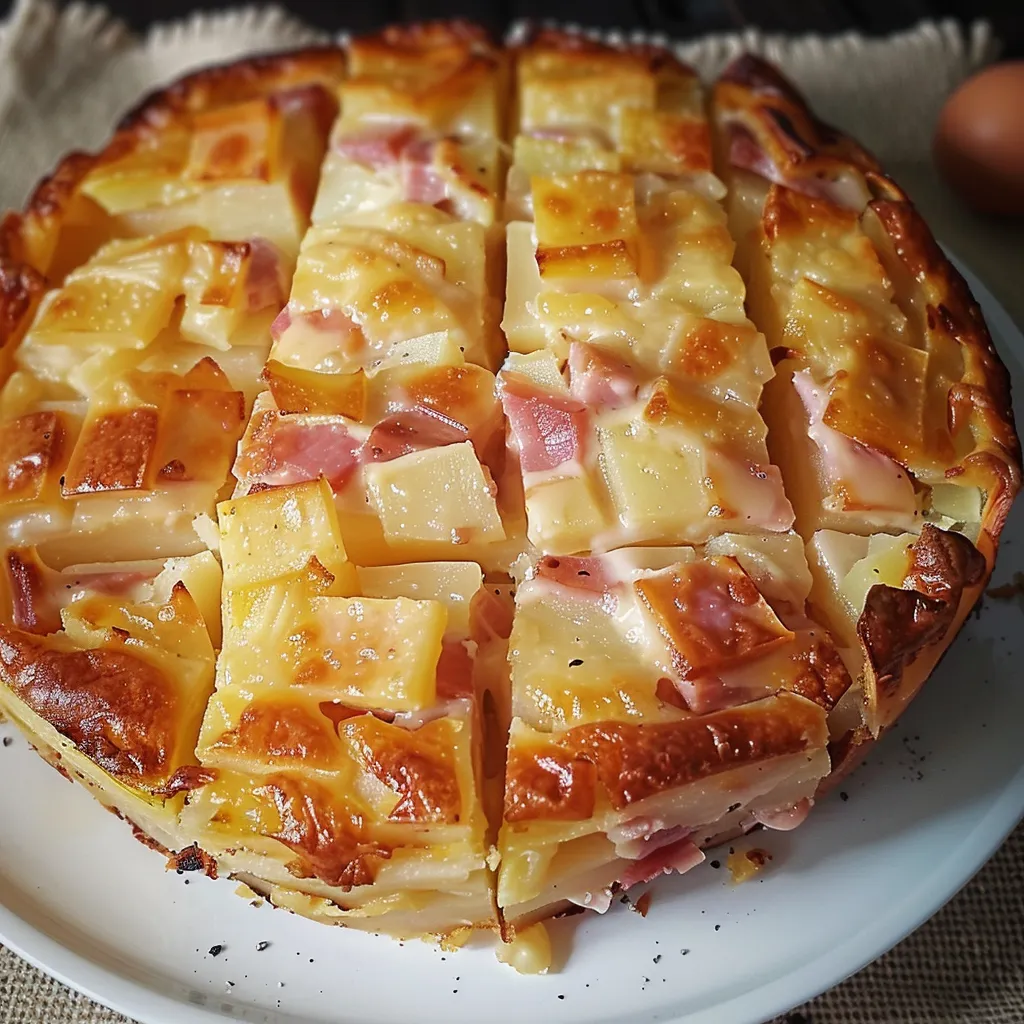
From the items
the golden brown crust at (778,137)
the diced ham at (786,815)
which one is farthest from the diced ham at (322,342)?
the diced ham at (786,815)

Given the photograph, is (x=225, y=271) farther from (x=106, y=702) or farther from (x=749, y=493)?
(x=749, y=493)

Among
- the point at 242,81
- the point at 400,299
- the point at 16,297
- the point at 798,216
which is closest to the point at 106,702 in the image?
the point at 400,299

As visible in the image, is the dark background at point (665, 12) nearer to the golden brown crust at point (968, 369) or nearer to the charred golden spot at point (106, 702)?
the golden brown crust at point (968, 369)

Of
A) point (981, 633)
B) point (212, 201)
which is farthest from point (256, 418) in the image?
point (981, 633)

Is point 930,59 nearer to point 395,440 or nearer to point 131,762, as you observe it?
point 395,440


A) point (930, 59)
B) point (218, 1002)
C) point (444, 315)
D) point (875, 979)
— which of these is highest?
point (444, 315)
